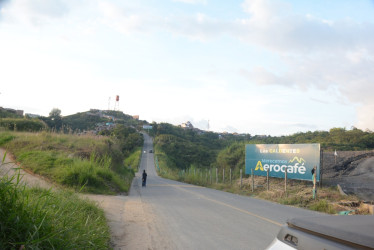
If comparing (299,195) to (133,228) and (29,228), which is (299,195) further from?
(29,228)

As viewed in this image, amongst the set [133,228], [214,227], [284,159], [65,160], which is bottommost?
[133,228]

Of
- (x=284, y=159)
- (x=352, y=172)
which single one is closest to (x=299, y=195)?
(x=284, y=159)

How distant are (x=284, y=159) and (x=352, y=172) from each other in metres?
3.72

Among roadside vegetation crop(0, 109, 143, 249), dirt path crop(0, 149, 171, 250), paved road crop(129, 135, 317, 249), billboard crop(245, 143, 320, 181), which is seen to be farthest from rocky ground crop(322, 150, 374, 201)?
roadside vegetation crop(0, 109, 143, 249)

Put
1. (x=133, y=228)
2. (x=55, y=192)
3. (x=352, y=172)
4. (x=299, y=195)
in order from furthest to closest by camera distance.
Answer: (x=352, y=172), (x=299, y=195), (x=133, y=228), (x=55, y=192)

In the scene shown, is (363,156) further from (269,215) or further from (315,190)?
(269,215)

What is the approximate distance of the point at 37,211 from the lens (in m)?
4.55

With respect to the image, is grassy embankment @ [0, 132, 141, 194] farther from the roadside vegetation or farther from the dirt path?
the dirt path

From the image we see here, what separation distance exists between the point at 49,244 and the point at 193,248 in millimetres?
3276

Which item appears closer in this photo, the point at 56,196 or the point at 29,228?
the point at 29,228

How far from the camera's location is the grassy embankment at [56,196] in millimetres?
3989

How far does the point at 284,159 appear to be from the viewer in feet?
64.6

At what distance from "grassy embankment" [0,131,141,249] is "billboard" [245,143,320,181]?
9.36m

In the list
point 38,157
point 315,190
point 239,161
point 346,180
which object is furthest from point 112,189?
point 239,161
